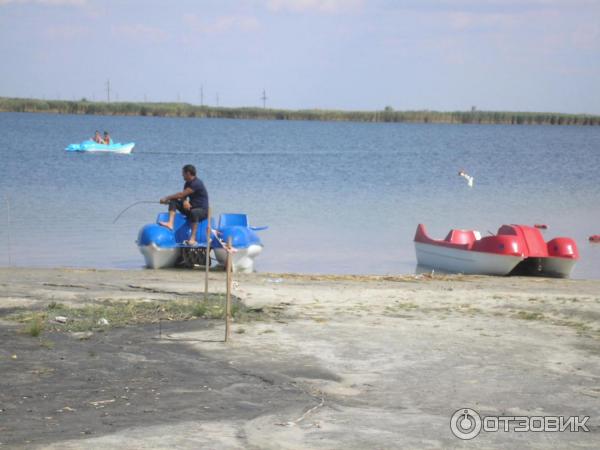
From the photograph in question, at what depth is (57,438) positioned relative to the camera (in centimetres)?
698

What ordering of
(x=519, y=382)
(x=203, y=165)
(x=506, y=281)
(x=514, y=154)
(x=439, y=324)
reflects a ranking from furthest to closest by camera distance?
1. (x=514, y=154)
2. (x=203, y=165)
3. (x=506, y=281)
4. (x=439, y=324)
5. (x=519, y=382)

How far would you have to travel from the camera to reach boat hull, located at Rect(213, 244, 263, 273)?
17.0 meters

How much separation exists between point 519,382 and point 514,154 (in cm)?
5911

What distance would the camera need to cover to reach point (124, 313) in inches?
445

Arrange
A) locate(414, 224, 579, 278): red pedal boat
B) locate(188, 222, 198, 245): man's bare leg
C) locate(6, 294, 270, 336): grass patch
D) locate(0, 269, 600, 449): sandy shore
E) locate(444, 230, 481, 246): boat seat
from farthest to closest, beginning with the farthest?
1. locate(444, 230, 481, 246): boat seat
2. locate(414, 224, 579, 278): red pedal boat
3. locate(188, 222, 198, 245): man's bare leg
4. locate(6, 294, 270, 336): grass patch
5. locate(0, 269, 600, 449): sandy shore

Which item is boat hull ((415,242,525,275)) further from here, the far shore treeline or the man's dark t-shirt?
the far shore treeline

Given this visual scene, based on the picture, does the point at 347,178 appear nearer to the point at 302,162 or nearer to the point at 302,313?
the point at 302,162

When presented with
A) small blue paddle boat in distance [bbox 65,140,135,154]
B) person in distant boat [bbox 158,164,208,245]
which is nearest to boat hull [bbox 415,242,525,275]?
person in distant boat [bbox 158,164,208,245]

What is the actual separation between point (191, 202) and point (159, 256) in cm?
101

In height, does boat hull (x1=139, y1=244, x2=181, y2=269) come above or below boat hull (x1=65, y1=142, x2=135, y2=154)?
above

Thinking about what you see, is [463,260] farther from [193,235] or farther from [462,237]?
[193,235]

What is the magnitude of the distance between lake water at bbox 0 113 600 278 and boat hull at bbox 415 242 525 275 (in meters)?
0.40

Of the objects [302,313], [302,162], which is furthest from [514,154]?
[302,313]

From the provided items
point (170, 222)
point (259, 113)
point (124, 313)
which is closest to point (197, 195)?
point (170, 222)
